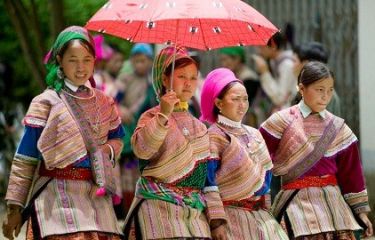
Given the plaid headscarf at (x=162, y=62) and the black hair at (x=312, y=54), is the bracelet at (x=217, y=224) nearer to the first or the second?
the plaid headscarf at (x=162, y=62)

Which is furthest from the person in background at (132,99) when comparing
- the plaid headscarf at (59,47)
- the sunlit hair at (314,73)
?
the plaid headscarf at (59,47)

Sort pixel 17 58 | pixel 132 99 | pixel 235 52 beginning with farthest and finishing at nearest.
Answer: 1. pixel 17 58
2. pixel 132 99
3. pixel 235 52

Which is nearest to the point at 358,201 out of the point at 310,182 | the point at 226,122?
the point at 310,182

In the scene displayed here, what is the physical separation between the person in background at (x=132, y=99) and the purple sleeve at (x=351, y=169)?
4.11 m

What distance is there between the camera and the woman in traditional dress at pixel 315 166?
7441mm

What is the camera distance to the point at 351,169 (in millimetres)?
7582

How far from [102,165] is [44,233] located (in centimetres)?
53

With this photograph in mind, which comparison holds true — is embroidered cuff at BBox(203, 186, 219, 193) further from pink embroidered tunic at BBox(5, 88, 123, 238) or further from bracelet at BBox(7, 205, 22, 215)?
bracelet at BBox(7, 205, 22, 215)

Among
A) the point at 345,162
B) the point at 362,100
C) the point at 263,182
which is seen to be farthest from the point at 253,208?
the point at 362,100

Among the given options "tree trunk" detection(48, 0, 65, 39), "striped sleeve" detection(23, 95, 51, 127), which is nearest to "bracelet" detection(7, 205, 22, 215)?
"striped sleeve" detection(23, 95, 51, 127)

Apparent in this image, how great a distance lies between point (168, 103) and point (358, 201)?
1652 mm

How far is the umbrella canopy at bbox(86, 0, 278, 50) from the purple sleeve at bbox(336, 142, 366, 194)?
96 cm

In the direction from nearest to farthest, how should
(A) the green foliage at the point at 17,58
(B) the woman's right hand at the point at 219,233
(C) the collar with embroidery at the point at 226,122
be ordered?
(B) the woman's right hand at the point at 219,233 < (C) the collar with embroidery at the point at 226,122 < (A) the green foliage at the point at 17,58

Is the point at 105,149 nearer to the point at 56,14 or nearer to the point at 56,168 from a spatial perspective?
the point at 56,168
